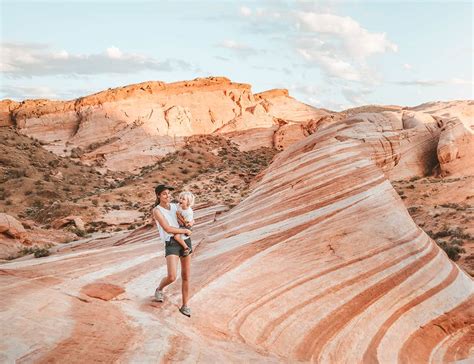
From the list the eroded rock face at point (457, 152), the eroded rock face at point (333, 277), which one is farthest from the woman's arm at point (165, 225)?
the eroded rock face at point (457, 152)

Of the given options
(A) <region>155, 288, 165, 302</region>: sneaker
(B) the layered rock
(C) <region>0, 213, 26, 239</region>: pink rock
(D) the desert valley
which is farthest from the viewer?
(B) the layered rock

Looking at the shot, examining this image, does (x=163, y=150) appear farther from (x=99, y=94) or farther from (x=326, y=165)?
(x=326, y=165)

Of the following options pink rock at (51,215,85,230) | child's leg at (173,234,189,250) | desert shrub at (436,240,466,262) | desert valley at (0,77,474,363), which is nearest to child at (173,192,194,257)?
child's leg at (173,234,189,250)

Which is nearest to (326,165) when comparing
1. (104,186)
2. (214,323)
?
(214,323)

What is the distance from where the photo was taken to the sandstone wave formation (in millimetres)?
4578

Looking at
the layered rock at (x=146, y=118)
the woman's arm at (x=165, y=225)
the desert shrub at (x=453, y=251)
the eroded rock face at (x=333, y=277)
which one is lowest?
the desert shrub at (x=453, y=251)

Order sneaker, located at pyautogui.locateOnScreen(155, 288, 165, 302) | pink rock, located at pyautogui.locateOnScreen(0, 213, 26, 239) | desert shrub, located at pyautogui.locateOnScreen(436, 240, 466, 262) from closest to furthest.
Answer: sneaker, located at pyautogui.locateOnScreen(155, 288, 165, 302)
desert shrub, located at pyautogui.locateOnScreen(436, 240, 466, 262)
pink rock, located at pyautogui.locateOnScreen(0, 213, 26, 239)

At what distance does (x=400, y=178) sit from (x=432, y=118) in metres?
5.75

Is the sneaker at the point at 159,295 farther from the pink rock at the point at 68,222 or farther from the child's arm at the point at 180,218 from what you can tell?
the pink rock at the point at 68,222

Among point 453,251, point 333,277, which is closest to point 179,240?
point 333,277

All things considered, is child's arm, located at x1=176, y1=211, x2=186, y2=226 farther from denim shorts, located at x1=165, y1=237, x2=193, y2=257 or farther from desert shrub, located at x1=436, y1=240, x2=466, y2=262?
desert shrub, located at x1=436, y1=240, x2=466, y2=262

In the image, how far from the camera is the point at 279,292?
6.73 metres

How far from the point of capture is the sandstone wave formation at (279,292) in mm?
4578

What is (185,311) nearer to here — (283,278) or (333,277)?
(283,278)
